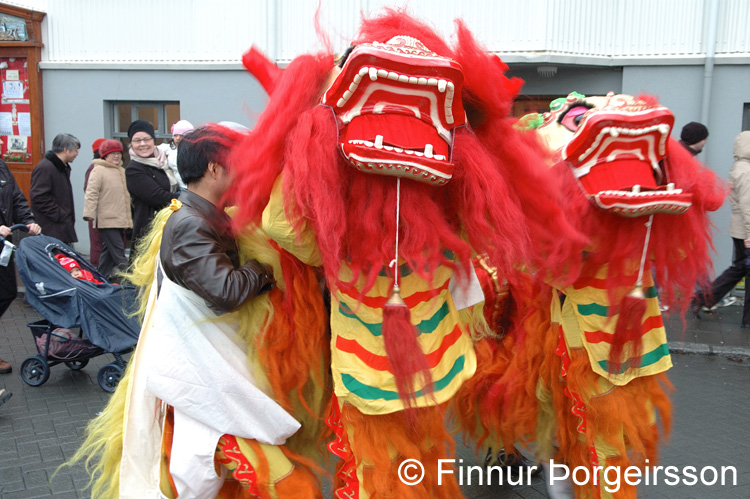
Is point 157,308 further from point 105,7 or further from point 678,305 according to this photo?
point 105,7

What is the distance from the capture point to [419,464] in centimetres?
222

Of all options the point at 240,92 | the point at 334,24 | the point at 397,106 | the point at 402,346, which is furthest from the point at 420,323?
the point at 240,92

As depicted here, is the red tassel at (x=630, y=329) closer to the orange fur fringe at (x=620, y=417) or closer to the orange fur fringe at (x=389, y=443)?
the orange fur fringe at (x=620, y=417)

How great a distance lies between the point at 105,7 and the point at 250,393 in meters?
9.58

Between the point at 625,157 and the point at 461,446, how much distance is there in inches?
87.7

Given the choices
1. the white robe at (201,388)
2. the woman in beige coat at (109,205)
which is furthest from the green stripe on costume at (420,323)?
the woman in beige coat at (109,205)

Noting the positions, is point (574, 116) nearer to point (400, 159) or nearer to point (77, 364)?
point (400, 159)

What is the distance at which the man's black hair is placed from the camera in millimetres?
2439

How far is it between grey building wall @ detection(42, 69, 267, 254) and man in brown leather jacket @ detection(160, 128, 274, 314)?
7811 millimetres

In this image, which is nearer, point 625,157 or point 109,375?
point 625,157

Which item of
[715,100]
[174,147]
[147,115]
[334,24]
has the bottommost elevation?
[174,147]

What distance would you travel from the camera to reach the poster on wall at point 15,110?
1063cm

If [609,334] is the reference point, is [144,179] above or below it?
above

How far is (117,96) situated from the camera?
34.1 ft
